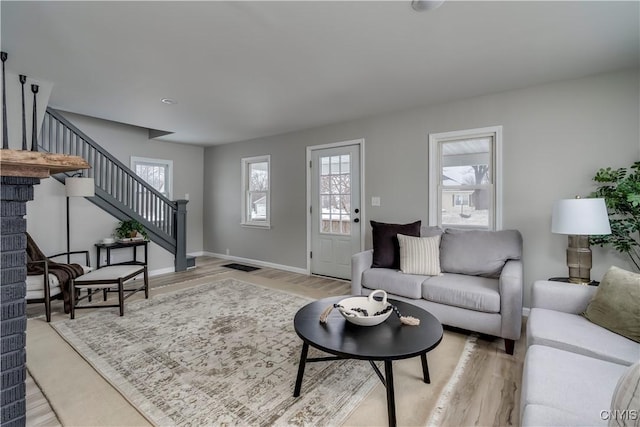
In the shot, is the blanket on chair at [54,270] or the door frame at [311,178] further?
the door frame at [311,178]

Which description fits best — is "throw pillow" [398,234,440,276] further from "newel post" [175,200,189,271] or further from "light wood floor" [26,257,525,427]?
"newel post" [175,200,189,271]

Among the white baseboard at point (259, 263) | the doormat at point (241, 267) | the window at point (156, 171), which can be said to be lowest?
the doormat at point (241, 267)

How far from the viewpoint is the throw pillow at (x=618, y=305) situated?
5.32ft

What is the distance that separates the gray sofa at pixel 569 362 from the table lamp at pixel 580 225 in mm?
506

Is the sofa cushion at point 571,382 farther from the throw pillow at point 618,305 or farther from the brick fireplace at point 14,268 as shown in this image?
the brick fireplace at point 14,268

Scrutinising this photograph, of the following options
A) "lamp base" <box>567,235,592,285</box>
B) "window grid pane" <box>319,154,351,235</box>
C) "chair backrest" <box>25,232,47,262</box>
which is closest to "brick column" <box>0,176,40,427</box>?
"chair backrest" <box>25,232,47,262</box>

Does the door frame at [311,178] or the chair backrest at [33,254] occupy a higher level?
the door frame at [311,178]

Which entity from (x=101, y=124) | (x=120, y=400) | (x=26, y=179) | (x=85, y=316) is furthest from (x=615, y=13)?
(x=101, y=124)

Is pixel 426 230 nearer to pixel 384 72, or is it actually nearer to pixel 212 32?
pixel 384 72

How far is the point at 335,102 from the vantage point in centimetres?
365

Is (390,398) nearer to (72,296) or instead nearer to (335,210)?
(72,296)

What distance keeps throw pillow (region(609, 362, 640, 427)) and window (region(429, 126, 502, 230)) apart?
9.00 ft

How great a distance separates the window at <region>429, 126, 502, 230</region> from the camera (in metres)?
3.35

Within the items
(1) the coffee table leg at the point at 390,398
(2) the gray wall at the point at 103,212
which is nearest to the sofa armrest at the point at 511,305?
(1) the coffee table leg at the point at 390,398
